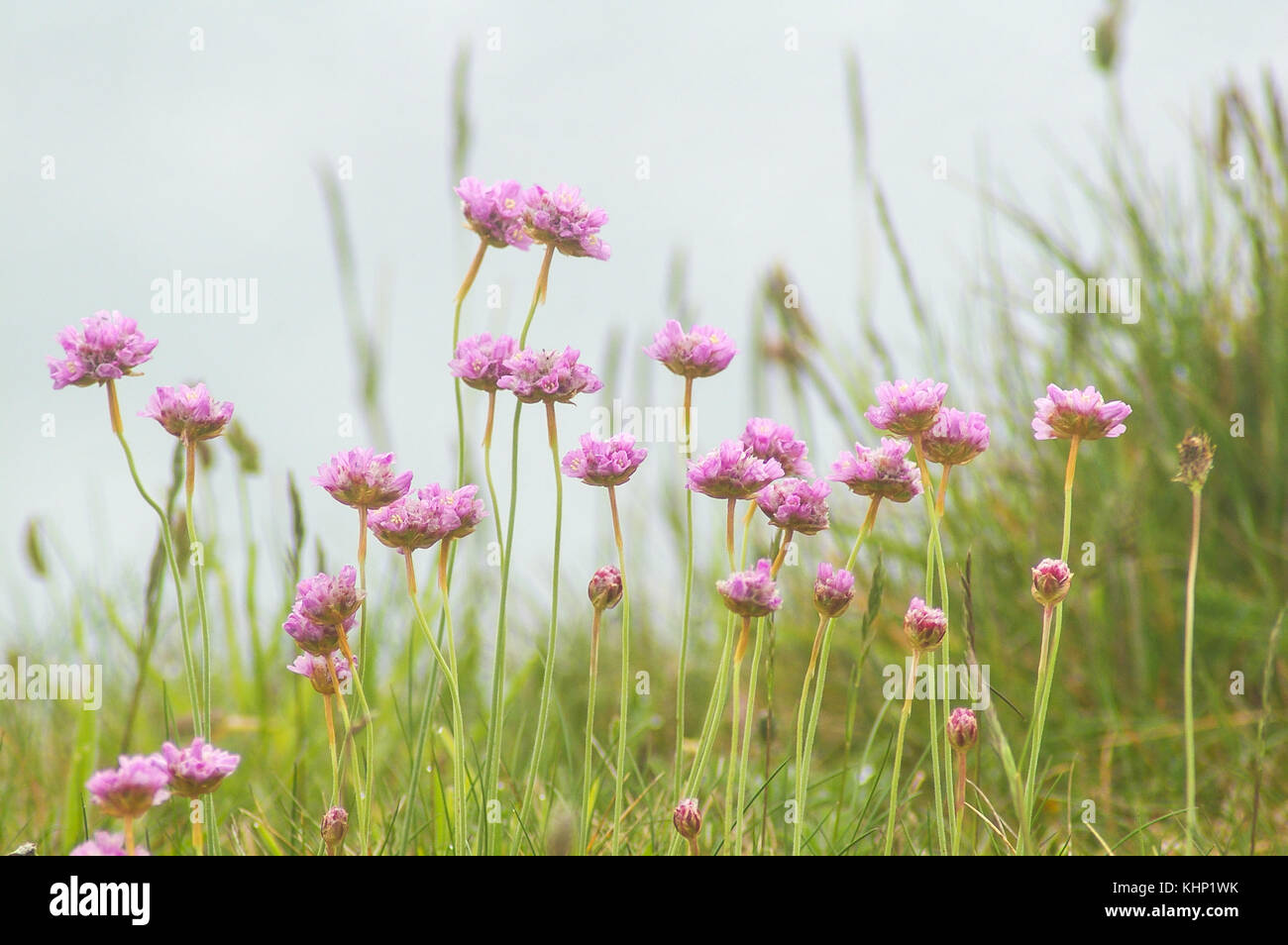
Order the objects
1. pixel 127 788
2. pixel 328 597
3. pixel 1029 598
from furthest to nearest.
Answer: pixel 1029 598 < pixel 328 597 < pixel 127 788

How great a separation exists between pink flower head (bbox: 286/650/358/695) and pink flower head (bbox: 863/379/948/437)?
554 mm

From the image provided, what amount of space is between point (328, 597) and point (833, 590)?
0.45 meters

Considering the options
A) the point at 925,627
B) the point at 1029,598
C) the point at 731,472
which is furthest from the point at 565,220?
the point at 1029,598

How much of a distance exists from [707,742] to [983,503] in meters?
1.70

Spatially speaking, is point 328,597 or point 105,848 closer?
point 105,848

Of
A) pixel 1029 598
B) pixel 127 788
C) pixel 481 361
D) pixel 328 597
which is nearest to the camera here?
pixel 127 788

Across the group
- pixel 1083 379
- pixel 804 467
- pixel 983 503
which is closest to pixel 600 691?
pixel 983 503

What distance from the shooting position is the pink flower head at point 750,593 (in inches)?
40.5

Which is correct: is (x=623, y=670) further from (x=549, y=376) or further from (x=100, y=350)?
(x=100, y=350)

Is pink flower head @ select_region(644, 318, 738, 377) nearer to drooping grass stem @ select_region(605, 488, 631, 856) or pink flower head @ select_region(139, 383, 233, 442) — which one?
drooping grass stem @ select_region(605, 488, 631, 856)

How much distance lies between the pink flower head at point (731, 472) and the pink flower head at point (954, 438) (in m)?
0.17

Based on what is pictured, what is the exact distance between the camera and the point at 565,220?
1132mm
